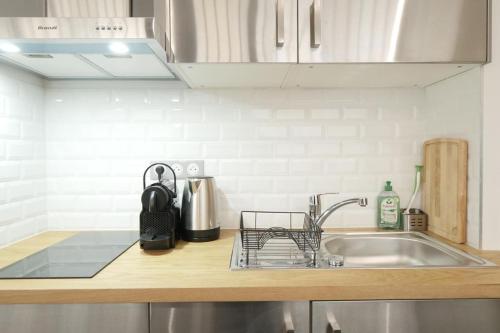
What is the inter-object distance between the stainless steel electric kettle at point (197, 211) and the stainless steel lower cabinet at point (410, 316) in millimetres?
571

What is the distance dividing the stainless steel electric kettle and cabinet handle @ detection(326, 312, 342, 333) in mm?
593

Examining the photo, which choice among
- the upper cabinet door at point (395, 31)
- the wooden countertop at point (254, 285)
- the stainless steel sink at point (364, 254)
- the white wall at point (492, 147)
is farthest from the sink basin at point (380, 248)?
the upper cabinet door at point (395, 31)

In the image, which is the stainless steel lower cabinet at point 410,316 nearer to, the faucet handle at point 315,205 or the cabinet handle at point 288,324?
the cabinet handle at point 288,324

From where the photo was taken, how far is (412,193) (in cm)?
154

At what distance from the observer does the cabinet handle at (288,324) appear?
0.89m

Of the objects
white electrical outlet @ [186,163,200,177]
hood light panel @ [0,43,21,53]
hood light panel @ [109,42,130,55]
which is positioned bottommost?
white electrical outlet @ [186,163,200,177]

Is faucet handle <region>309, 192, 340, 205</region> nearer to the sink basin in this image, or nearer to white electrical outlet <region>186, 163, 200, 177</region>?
the sink basin

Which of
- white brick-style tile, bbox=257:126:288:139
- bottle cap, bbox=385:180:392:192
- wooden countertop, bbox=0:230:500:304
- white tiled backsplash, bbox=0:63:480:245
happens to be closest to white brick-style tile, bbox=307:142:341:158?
white tiled backsplash, bbox=0:63:480:245

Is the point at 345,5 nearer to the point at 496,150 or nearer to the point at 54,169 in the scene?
the point at 496,150

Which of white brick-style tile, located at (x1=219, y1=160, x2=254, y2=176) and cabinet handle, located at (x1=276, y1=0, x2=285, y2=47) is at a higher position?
cabinet handle, located at (x1=276, y1=0, x2=285, y2=47)

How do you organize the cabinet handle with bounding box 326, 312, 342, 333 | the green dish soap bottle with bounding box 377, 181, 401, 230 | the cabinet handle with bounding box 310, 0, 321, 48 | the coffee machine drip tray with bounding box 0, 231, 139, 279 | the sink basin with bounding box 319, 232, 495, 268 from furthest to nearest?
the green dish soap bottle with bounding box 377, 181, 401, 230, the sink basin with bounding box 319, 232, 495, 268, the cabinet handle with bounding box 310, 0, 321, 48, the coffee machine drip tray with bounding box 0, 231, 139, 279, the cabinet handle with bounding box 326, 312, 342, 333

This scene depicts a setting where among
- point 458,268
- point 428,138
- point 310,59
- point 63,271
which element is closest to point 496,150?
point 428,138

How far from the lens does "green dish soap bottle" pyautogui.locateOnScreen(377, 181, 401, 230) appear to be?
4.90 feet

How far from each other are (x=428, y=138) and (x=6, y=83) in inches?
71.5
